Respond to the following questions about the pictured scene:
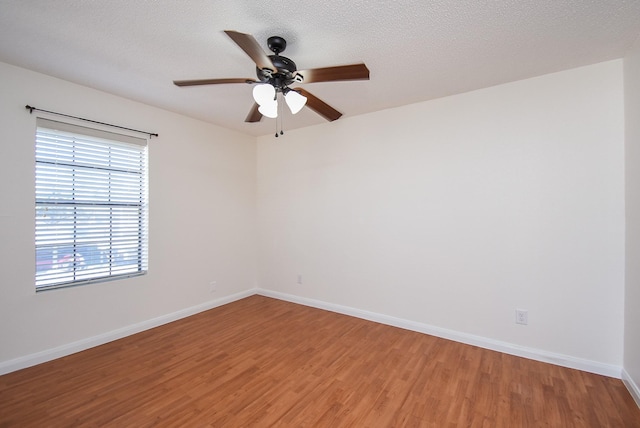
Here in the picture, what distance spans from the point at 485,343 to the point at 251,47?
3.11 metres

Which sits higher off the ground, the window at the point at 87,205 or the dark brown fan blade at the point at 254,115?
the dark brown fan blade at the point at 254,115

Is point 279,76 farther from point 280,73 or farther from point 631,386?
point 631,386

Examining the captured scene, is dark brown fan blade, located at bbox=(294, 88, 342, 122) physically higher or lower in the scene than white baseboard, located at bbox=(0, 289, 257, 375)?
higher

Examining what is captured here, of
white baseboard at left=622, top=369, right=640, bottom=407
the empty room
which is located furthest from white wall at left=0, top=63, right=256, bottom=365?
white baseboard at left=622, top=369, right=640, bottom=407

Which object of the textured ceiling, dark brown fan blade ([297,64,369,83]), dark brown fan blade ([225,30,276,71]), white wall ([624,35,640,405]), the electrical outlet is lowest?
the electrical outlet

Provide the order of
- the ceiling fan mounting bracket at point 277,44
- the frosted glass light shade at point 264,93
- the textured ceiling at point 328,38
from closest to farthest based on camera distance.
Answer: the textured ceiling at point 328,38
the frosted glass light shade at point 264,93
the ceiling fan mounting bracket at point 277,44

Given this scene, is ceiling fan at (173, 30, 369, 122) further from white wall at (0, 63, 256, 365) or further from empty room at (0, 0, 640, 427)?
white wall at (0, 63, 256, 365)

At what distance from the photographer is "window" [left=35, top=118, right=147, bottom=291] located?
2.46 meters

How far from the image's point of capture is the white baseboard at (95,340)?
7.49ft

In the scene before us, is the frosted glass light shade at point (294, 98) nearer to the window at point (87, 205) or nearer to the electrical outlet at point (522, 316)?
the window at point (87, 205)

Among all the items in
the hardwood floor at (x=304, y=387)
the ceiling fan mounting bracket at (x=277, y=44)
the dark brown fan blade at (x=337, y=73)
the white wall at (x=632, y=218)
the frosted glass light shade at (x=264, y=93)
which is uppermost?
the ceiling fan mounting bracket at (x=277, y=44)

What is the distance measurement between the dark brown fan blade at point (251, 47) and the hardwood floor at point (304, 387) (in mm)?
2193

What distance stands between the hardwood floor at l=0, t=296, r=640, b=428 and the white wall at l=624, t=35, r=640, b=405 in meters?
0.28

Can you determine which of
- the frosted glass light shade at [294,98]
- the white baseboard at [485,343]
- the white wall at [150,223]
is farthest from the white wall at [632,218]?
the white wall at [150,223]
